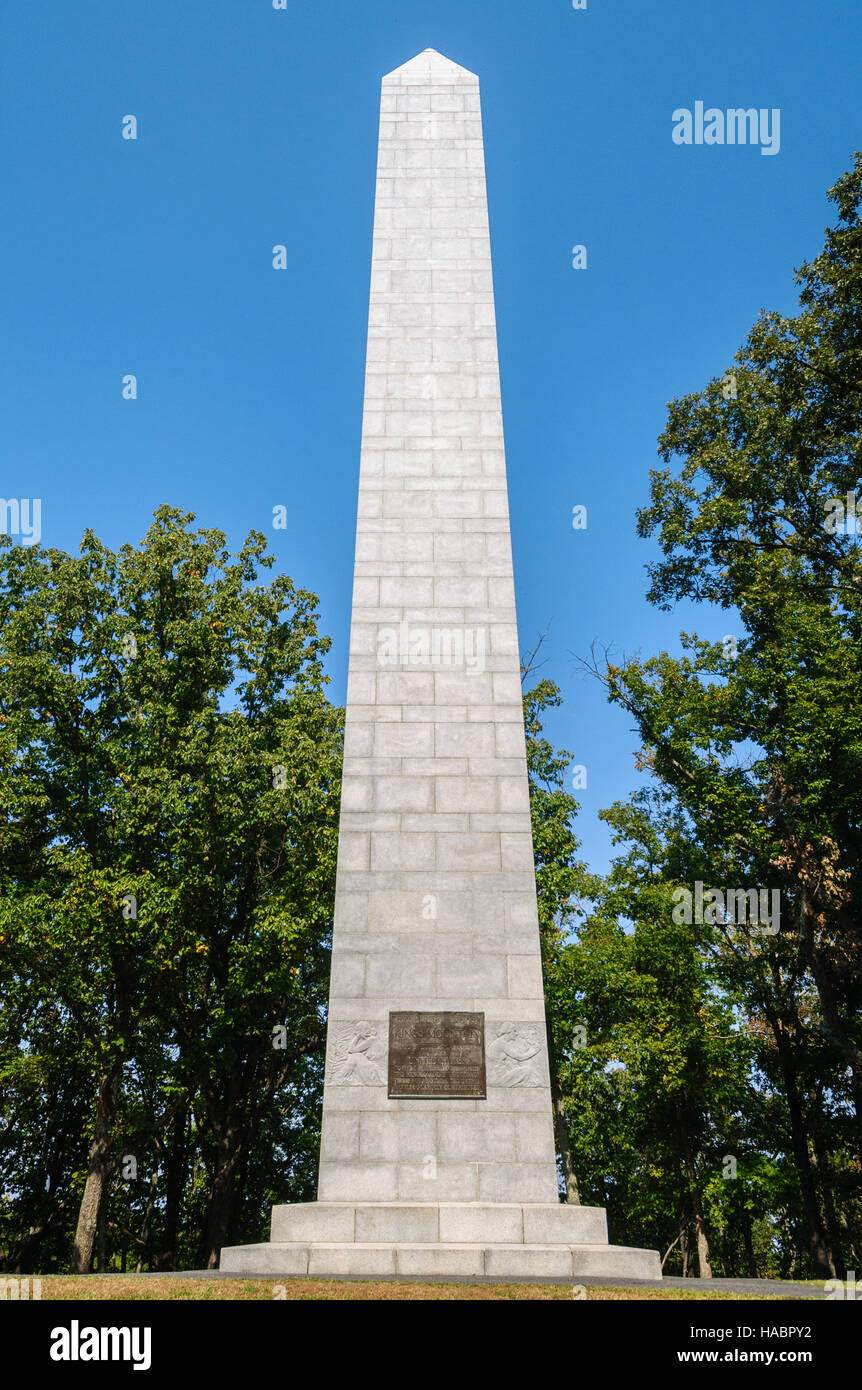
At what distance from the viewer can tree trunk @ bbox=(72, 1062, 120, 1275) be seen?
19.0 meters

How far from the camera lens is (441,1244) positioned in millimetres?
8969

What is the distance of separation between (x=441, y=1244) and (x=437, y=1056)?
6.38 ft

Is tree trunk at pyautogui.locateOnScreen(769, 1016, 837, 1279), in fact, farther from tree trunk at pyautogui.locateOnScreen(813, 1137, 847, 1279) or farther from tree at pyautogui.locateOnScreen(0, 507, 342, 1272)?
tree at pyautogui.locateOnScreen(0, 507, 342, 1272)

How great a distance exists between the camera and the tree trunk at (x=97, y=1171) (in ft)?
62.3

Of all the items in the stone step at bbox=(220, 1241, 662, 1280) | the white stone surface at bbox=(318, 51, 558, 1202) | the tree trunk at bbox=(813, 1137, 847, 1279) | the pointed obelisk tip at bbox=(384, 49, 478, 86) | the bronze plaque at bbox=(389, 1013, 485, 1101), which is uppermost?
the pointed obelisk tip at bbox=(384, 49, 478, 86)

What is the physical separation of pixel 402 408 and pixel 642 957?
19005 millimetres

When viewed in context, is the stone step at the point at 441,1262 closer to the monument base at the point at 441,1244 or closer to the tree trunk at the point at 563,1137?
the monument base at the point at 441,1244

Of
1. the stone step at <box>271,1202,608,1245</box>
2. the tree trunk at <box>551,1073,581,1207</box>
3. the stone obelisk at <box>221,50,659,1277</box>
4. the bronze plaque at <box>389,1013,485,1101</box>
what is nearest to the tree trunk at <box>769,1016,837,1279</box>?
the tree trunk at <box>551,1073,581,1207</box>

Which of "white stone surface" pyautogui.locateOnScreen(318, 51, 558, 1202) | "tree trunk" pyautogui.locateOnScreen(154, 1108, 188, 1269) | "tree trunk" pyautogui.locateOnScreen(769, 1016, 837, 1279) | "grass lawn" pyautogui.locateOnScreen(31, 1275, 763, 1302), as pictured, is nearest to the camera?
"grass lawn" pyautogui.locateOnScreen(31, 1275, 763, 1302)

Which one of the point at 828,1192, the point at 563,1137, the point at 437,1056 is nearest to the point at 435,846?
the point at 437,1056

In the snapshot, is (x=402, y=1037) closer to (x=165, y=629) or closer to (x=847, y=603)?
(x=165, y=629)

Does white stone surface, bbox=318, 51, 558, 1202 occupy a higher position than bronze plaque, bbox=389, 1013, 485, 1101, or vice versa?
white stone surface, bbox=318, 51, 558, 1202

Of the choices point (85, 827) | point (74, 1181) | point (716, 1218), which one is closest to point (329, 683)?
point (85, 827)

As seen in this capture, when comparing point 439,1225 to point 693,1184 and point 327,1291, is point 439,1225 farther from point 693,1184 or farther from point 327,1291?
point 693,1184
